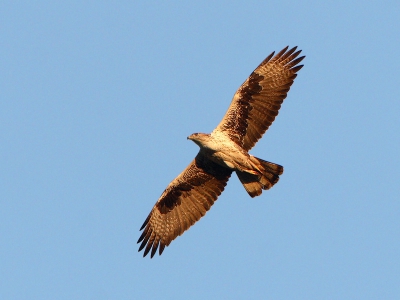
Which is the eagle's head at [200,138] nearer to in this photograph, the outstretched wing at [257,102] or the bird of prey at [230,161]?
the bird of prey at [230,161]

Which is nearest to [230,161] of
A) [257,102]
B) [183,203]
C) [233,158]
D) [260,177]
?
[233,158]

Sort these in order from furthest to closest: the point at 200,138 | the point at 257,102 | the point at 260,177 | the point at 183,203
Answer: the point at 183,203 → the point at 257,102 → the point at 260,177 → the point at 200,138

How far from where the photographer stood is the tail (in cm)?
1145

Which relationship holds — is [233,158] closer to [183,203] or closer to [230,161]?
[230,161]

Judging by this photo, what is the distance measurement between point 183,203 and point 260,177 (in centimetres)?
187

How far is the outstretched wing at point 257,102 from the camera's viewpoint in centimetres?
1174

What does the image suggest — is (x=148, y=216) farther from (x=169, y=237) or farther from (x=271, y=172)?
(x=271, y=172)

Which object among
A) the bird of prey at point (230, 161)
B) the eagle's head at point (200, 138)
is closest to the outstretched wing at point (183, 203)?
the bird of prey at point (230, 161)

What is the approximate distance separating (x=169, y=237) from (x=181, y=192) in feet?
3.24

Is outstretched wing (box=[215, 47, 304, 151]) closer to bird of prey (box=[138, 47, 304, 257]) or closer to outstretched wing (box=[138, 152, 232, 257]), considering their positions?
bird of prey (box=[138, 47, 304, 257])

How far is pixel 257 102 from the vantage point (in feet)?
39.1

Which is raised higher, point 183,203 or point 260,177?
point 183,203

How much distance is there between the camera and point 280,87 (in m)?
12.1

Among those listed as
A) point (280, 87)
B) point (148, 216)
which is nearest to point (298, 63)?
point (280, 87)
